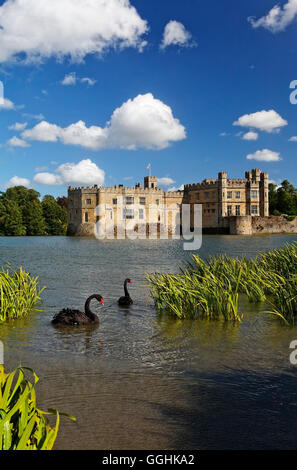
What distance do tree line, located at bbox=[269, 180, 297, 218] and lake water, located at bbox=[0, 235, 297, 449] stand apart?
59707mm

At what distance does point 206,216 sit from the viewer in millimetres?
60156

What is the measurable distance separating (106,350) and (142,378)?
54.0 inches

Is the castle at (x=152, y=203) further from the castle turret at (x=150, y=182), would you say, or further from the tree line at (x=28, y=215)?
the tree line at (x=28, y=215)

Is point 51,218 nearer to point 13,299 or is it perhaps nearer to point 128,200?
point 128,200

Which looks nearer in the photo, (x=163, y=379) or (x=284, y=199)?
(x=163, y=379)

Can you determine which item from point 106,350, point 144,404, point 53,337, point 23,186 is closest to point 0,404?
point 144,404

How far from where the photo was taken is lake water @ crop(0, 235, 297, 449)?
3.70 m

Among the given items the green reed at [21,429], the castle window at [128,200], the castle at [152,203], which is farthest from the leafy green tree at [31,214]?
the green reed at [21,429]

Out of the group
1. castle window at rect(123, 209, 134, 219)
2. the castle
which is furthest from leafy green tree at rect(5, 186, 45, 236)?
castle window at rect(123, 209, 134, 219)

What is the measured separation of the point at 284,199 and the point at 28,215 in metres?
41.7

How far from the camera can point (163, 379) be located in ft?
16.5

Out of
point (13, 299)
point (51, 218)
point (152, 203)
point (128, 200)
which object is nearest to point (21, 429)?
point (13, 299)

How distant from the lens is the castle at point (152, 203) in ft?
193

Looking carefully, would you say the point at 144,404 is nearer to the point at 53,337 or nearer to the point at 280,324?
the point at 53,337
